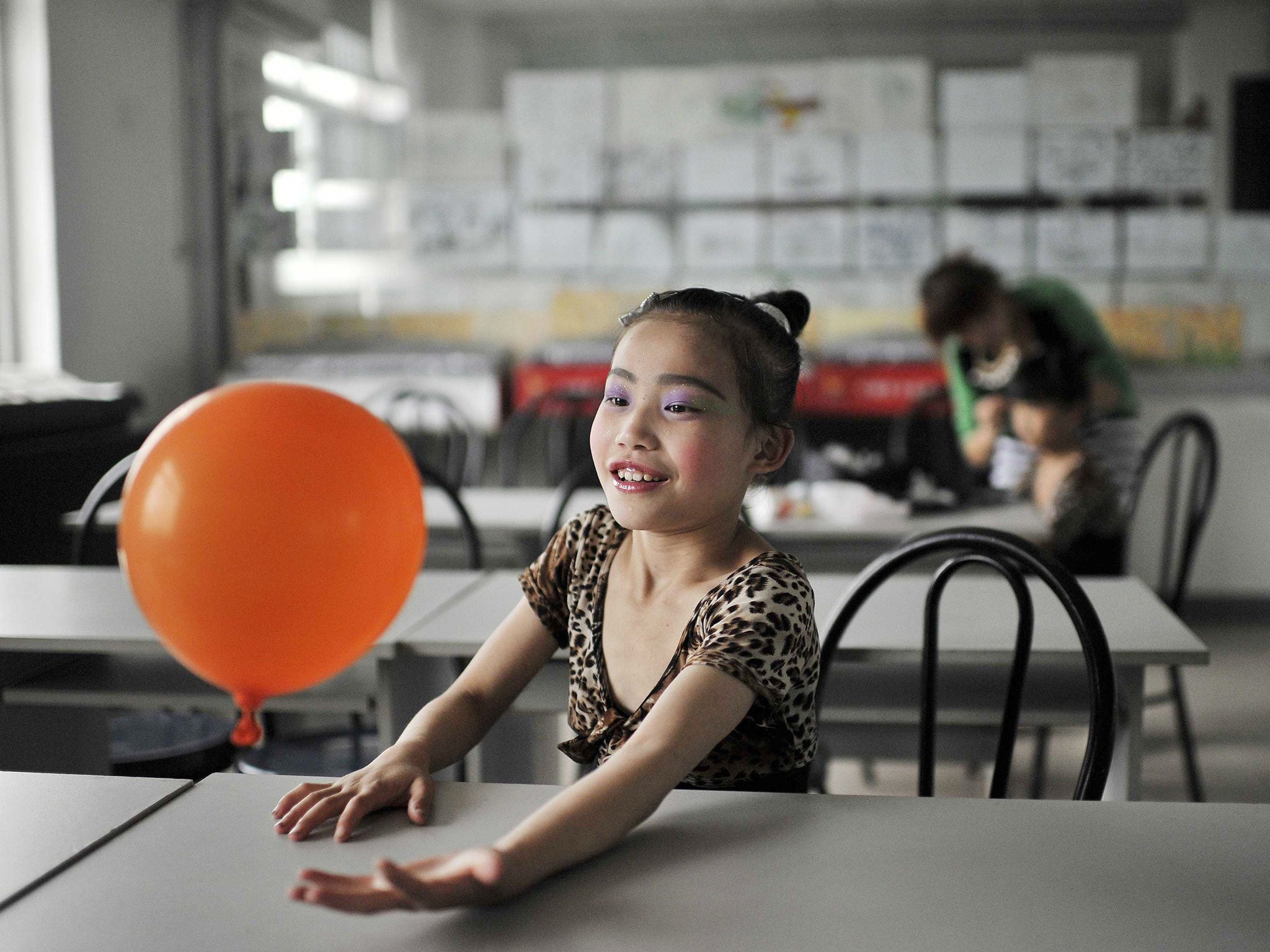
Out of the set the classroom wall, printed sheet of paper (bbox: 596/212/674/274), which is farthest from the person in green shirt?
the classroom wall

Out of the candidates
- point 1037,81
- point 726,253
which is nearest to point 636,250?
point 726,253

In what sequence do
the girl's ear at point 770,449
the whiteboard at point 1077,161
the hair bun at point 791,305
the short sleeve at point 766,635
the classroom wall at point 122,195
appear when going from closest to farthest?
the short sleeve at point 766,635, the girl's ear at point 770,449, the hair bun at point 791,305, the classroom wall at point 122,195, the whiteboard at point 1077,161

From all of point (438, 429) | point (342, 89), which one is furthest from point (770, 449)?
point (342, 89)

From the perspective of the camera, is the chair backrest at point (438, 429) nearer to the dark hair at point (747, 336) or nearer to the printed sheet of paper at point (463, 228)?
the printed sheet of paper at point (463, 228)

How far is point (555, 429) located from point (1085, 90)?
2.32 m

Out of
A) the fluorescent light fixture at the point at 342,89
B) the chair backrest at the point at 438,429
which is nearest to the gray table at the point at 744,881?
the chair backrest at the point at 438,429

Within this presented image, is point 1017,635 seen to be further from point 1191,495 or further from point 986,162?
point 986,162

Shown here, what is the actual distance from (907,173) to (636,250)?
41.4 inches

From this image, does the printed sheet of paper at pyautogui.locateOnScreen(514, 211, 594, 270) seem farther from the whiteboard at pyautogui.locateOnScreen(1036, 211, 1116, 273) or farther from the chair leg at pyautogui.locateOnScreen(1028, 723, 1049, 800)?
the chair leg at pyautogui.locateOnScreen(1028, 723, 1049, 800)

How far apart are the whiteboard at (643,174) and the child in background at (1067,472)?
2.50m

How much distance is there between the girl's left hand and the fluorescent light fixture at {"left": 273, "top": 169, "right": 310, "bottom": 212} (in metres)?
4.60

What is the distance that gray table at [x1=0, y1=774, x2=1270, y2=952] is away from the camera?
709 millimetres

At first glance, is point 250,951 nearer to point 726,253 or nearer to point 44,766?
point 44,766

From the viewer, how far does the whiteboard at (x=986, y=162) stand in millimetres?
4711
